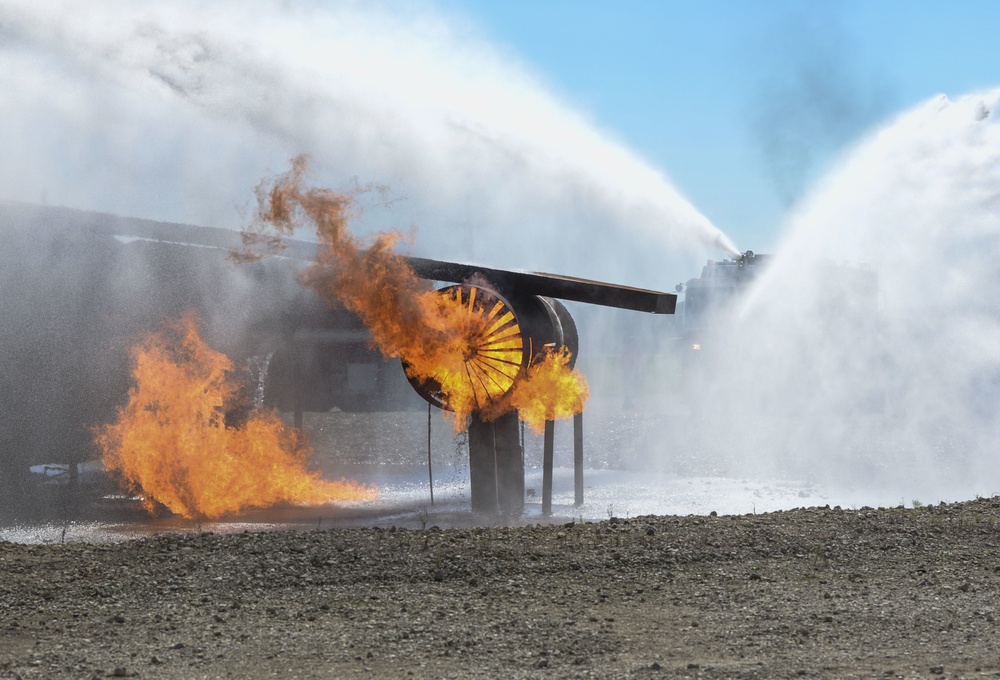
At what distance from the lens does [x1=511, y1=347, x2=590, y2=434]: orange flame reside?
23.0 m

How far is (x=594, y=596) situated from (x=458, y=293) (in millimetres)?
11870

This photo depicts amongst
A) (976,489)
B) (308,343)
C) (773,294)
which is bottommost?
(976,489)

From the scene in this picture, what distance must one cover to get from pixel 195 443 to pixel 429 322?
688cm

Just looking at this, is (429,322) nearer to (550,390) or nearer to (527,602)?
(550,390)

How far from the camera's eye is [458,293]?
75.5ft

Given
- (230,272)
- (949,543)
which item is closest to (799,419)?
(230,272)

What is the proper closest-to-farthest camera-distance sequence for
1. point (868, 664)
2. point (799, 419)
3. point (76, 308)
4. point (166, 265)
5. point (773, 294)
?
1. point (868, 664)
2. point (76, 308)
3. point (166, 265)
4. point (773, 294)
5. point (799, 419)

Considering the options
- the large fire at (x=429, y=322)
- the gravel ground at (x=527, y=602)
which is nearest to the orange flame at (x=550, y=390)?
the large fire at (x=429, y=322)

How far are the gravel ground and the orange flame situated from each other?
7186 millimetres

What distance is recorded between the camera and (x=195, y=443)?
24.4 metres

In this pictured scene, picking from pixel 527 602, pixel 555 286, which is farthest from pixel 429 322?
pixel 527 602

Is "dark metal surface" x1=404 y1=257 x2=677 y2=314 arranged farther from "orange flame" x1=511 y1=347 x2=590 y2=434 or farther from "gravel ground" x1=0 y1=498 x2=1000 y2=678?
"gravel ground" x1=0 y1=498 x2=1000 y2=678

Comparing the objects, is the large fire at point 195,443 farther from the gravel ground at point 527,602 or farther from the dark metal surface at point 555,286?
the gravel ground at point 527,602

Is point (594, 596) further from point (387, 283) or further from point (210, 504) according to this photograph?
point (210, 504)
